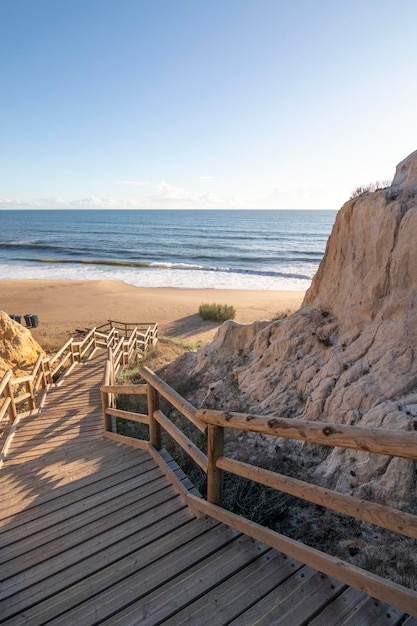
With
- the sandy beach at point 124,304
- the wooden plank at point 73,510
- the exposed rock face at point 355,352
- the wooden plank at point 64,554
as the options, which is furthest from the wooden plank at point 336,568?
the sandy beach at point 124,304

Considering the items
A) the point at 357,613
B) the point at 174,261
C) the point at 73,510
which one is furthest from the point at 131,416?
the point at 174,261

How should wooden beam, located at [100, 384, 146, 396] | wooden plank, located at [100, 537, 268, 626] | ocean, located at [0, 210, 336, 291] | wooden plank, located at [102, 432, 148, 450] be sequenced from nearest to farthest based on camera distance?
wooden plank, located at [100, 537, 268, 626]
wooden beam, located at [100, 384, 146, 396]
wooden plank, located at [102, 432, 148, 450]
ocean, located at [0, 210, 336, 291]

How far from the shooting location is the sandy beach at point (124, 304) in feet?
62.8

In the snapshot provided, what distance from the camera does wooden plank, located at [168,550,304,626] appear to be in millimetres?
2275

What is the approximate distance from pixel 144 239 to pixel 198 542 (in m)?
60.7

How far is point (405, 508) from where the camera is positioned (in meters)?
3.56

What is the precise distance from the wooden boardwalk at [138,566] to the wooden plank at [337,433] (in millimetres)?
1000

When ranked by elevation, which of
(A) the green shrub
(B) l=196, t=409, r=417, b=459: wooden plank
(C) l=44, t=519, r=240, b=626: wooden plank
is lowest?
(A) the green shrub

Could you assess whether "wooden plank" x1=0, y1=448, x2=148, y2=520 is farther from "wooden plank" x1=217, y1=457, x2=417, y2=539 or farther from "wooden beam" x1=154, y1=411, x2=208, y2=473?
"wooden plank" x1=217, y1=457, x2=417, y2=539

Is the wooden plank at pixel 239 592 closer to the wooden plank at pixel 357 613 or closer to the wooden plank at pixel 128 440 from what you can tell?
the wooden plank at pixel 357 613

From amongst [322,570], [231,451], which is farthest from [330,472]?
[322,570]

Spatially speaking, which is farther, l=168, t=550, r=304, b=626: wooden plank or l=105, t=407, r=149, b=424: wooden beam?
l=105, t=407, r=149, b=424: wooden beam

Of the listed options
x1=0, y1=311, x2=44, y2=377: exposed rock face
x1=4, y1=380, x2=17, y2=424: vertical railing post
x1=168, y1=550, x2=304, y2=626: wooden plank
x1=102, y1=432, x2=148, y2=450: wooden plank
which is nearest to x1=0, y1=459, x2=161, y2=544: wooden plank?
x1=102, y1=432, x2=148, y2=450: wooden plank

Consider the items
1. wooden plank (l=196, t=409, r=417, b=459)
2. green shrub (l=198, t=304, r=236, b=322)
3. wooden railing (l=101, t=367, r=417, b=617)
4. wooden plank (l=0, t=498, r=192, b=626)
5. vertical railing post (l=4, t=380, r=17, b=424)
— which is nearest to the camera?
wooden plank (l=196, t=409, r=417, b=459)
